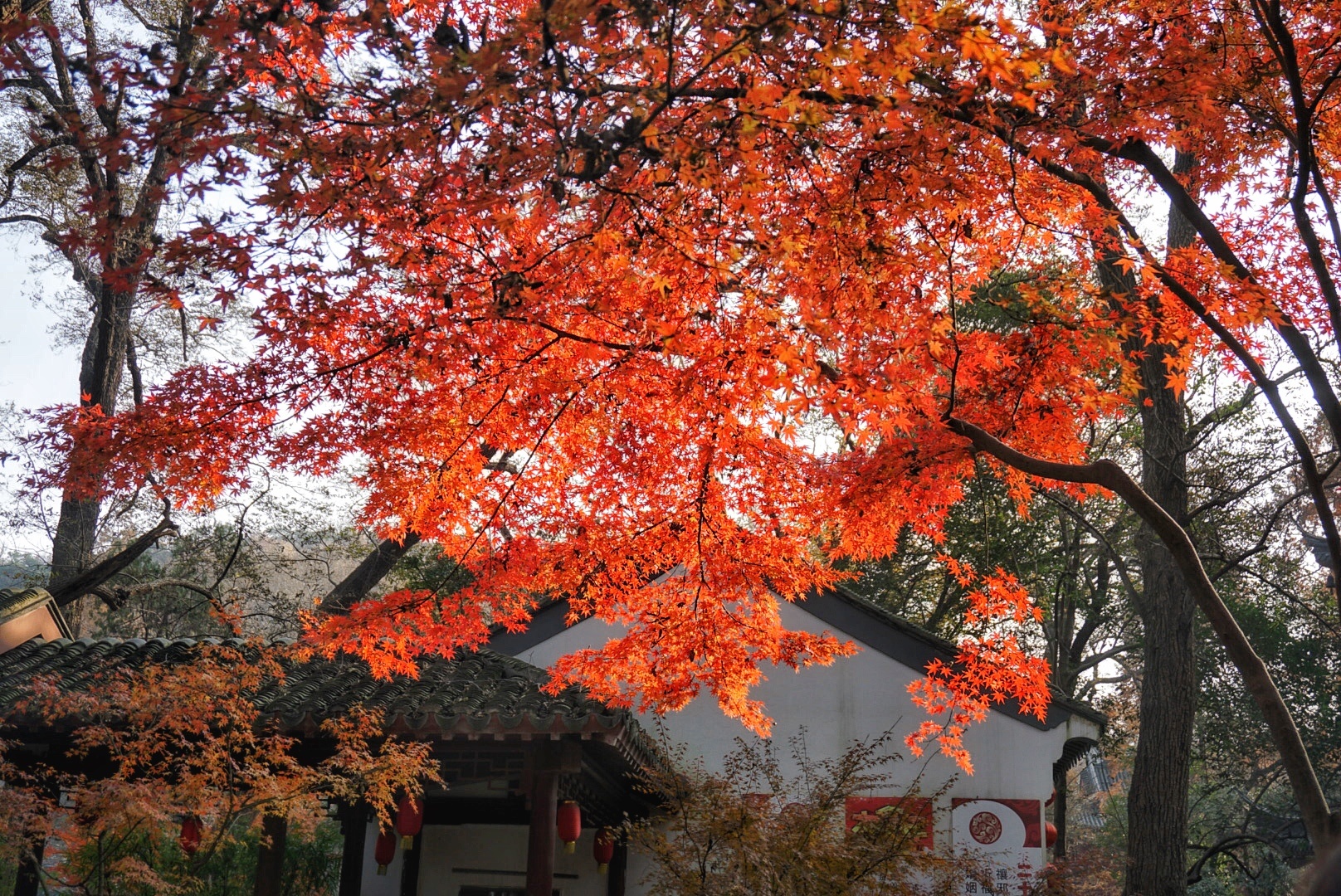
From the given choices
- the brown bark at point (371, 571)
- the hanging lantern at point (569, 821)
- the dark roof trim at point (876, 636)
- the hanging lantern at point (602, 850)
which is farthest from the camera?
the brown bark at point (371, 571)

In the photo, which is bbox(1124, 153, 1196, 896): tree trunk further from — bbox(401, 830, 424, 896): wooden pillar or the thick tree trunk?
the thick tree trunk

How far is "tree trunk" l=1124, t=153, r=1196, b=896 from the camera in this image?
30.8 ft

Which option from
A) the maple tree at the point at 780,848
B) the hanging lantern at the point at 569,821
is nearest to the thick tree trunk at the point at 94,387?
the hanging lantern at the point at 569,821

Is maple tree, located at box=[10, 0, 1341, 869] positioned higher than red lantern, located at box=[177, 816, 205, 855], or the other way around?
maple tree, located at box=[10, 0, 1341, 869]

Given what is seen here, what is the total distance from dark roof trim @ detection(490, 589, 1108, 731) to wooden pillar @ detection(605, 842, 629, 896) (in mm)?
2468

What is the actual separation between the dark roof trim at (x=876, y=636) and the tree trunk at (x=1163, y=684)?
0.93 metres

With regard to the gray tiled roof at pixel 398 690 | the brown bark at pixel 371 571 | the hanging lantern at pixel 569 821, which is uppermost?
the brown bark at pixel 371 571

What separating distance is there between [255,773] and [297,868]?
786cm

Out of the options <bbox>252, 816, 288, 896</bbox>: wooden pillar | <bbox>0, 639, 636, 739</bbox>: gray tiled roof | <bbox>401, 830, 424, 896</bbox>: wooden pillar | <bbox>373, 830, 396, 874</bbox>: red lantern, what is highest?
<bbox>0, 639, 636, 739</bbox>: gray tiled roof


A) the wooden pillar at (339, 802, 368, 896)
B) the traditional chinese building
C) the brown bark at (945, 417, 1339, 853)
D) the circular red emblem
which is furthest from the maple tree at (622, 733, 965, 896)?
the wooden pillar at (339, 802, 368, 896)

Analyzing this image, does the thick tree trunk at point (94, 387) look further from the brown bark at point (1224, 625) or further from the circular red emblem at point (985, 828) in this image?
the brown bark at point (1224, 625)

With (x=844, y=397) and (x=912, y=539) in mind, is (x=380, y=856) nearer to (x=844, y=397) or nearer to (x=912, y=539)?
(x=844, y=397)

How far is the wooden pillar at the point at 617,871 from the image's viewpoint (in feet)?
35.0

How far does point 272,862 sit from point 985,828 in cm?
669
